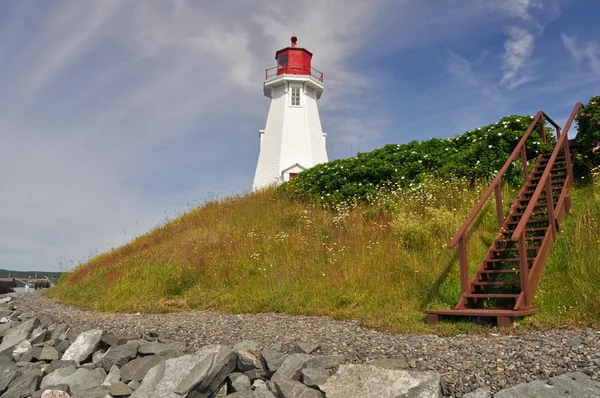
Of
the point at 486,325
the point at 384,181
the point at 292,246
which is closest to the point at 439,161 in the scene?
the point at 384,181

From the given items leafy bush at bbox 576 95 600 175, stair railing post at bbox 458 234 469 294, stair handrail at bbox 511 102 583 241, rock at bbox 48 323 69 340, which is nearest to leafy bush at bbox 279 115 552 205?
leafy bush at bbox 576 95 600 175

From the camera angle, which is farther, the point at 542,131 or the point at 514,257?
the point at 542,131

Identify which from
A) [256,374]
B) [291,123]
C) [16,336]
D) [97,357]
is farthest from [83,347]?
[291,123]

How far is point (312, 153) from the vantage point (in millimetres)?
25000

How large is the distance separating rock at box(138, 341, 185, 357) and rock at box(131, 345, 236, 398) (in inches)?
26.8

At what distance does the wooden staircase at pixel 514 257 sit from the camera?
6.07 meters

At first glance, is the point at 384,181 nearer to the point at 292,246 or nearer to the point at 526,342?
the point at 292,246

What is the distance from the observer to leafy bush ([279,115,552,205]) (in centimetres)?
1162

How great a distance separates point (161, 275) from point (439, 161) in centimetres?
760

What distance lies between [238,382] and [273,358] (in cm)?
47

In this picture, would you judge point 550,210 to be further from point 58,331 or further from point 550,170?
point 58,331

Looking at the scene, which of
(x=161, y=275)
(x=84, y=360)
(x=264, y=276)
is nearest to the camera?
(x=84, y=360)

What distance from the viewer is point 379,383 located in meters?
4.05

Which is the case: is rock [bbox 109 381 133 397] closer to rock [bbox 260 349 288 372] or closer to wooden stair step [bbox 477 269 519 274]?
rock [bbox 260 349 288 372]
